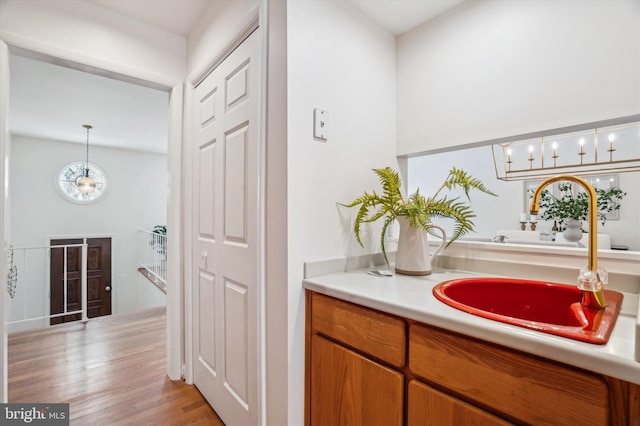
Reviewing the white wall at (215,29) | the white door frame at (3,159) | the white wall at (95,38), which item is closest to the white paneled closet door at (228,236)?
the white wall at (215,29)

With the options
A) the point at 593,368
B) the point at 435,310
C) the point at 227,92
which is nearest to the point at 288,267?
the point at 435,310

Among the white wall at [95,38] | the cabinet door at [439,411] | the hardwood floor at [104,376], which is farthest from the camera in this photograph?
the hardwood floor at [104,376]

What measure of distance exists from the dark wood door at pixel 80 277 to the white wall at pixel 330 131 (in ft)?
19.0

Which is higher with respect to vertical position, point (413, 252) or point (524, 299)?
point (413, 252)

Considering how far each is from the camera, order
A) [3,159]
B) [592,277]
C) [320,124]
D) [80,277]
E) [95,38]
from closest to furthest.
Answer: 1. [592,277]
2. [320,124]
3. [3,159]
4. [95,38]
5. [80,277]

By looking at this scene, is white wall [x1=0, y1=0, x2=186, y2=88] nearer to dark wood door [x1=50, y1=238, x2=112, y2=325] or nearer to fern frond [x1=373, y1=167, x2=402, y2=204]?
fern frond [x1=373, y1=167, x2=402, y2=204]

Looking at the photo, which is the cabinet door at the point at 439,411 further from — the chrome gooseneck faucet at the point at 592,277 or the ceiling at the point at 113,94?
the ceiling at the point at 113,94

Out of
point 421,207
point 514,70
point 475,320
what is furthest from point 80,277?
point 514,70

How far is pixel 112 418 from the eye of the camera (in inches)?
63.1

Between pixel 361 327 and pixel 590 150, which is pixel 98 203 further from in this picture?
pixel 590 150

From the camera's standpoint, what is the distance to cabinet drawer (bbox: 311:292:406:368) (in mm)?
894

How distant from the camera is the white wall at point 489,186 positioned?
1536 millimetres

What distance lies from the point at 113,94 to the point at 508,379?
3837 millimetres

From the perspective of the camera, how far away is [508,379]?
67cm
